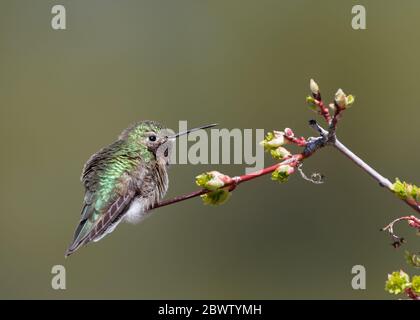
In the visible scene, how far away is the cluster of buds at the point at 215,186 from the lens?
2.61 metres

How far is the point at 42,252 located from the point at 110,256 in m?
1.52

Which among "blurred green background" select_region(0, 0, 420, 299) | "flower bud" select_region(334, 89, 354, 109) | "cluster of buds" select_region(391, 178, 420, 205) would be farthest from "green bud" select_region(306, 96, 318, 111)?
"blurred green background" select_region(0, 0, 420, 299)

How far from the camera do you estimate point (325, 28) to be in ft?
53.9

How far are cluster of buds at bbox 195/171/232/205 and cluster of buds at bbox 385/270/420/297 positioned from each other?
59cm

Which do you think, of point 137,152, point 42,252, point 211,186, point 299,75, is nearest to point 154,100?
point 299,75

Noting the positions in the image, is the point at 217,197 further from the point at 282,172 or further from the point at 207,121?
the point at 207,121

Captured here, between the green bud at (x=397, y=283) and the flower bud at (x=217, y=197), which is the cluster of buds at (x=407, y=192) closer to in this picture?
the green bud at (x=397, y=283)

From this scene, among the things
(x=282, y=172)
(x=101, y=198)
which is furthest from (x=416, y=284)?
(x=101, y=198)

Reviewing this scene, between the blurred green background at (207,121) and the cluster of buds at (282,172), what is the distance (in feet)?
27.1

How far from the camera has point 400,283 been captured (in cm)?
245

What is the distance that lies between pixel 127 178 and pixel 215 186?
1938 mm

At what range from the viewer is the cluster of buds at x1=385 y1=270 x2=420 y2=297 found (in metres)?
2.44
